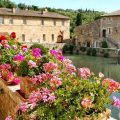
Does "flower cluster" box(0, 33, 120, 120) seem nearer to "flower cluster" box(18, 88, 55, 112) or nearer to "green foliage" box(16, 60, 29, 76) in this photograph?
"flower cluster" box(18, 88, 55, 112)

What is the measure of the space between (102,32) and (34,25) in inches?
422

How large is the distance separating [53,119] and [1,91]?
2471 millimetres

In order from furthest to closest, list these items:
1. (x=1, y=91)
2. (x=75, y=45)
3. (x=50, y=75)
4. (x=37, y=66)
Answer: (x=75, y=45) < (x=37, y=66) < (x=1, y=91) < (x=50, y=75)

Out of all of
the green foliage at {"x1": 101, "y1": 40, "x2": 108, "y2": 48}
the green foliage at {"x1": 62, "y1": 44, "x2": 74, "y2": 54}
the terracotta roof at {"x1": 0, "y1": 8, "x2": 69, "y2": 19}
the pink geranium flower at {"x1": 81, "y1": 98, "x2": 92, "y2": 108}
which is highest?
the terracotta roof at {"x1": 0, "y1": 8, "x2": 69, "y2": 19}

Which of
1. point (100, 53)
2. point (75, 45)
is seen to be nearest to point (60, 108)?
point (100, 53)

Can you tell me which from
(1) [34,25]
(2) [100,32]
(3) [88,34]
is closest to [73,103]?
(2) [100,32]

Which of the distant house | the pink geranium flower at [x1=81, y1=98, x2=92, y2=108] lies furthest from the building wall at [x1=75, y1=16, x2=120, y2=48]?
the pink geranium flower at [x1=81, y1=98, x2=92, y2=108]

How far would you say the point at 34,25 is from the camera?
58.7 meters

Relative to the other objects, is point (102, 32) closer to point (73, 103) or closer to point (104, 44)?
point (104, 44)

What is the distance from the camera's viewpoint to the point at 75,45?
5922 cm

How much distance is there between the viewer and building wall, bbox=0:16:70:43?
55.8 metres

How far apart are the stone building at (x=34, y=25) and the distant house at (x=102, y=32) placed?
123 inches

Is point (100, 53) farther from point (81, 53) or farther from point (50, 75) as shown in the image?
point (50, 75)

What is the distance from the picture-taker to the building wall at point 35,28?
5585 cm
